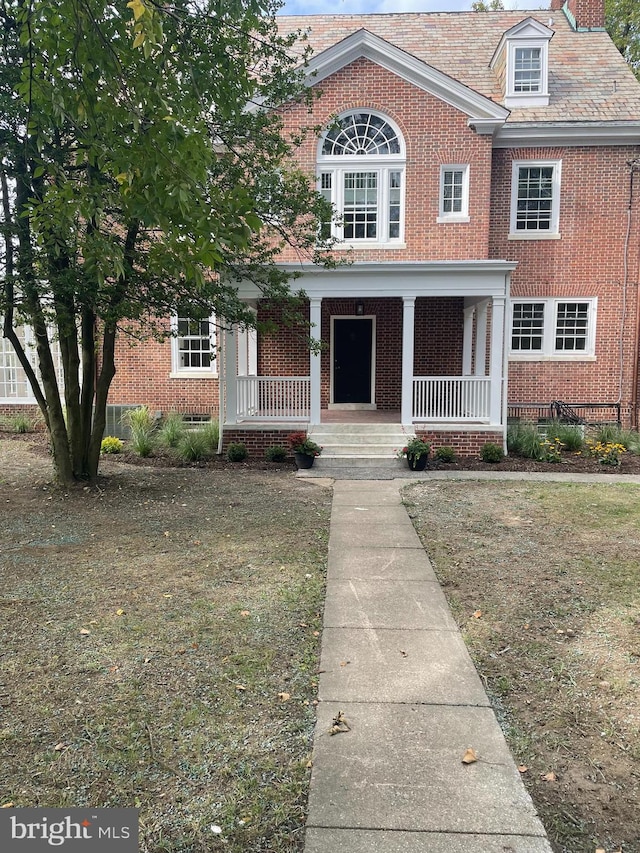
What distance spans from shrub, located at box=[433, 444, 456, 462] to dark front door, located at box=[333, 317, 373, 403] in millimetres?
4011

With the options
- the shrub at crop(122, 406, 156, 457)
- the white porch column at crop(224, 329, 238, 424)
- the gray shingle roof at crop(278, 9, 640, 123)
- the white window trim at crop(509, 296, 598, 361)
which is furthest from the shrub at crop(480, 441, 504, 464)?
the gray shingle roof at crop(278, 9, 640, 123)

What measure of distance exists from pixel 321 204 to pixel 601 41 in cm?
1342

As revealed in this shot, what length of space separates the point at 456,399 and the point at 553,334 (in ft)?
14.6

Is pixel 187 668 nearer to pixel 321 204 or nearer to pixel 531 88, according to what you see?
pixel 321 204

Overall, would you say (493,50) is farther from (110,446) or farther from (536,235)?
(110,446)

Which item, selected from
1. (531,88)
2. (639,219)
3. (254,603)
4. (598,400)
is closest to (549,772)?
(254,603)

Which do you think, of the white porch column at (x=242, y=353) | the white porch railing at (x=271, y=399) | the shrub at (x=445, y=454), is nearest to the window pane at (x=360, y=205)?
the white porch column at (x=242, y=353)

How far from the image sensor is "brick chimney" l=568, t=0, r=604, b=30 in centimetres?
1756

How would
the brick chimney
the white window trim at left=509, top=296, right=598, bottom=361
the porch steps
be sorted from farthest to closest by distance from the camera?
the brick chimney < the white window trim at left=509, top=296, right=598, bottom=361 < the porch steps

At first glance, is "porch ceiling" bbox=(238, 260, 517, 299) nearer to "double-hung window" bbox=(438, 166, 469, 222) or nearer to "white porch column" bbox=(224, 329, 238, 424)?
"white porch column" bbox=(224, 329, 238, 424)

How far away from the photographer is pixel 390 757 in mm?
2861

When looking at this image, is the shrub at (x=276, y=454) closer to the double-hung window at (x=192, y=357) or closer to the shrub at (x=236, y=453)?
the shrub at (x=236, y=453)

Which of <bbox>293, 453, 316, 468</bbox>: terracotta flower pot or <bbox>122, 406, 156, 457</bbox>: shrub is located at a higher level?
<bbox>122, 406, 156, 457</bbox>: shrub

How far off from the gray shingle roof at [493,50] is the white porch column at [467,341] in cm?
496
